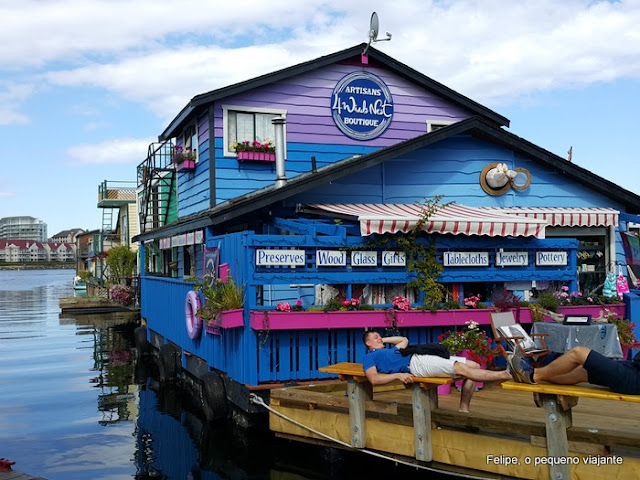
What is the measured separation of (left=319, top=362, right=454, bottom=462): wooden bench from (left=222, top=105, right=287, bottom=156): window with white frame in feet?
32.7

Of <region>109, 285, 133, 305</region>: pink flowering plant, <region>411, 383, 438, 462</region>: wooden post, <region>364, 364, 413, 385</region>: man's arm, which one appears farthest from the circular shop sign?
<region>109, 285, 133, 305</region>: pink flowering plant

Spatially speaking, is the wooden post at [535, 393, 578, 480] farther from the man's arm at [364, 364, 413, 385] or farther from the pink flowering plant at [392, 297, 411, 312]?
the pink flowering plant at [392, 297, 411, 312]

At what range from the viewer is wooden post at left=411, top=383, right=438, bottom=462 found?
7.91 metres

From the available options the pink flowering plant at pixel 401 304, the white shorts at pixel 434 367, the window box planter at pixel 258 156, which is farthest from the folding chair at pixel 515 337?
the window box planter at pixel 258 156

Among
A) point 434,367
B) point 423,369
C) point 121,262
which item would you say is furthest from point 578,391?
point 121,262

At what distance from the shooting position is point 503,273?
41.9 ft

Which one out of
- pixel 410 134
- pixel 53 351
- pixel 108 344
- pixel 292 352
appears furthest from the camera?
pixel 108 344

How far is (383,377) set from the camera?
813 centimetres

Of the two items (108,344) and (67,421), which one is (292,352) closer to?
(67,421)

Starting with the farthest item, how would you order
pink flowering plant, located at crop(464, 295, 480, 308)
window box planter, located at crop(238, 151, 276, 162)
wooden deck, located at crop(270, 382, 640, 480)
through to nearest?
window box planter, located at crop(238, 151, 276, 162)
pink flowering plant, located at crop(464, 295, 480, 308)
wooden deck, located at crop(270, 382, 640, 480)

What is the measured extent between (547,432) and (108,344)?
2261cm

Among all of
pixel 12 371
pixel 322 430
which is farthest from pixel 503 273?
pixel 12 371

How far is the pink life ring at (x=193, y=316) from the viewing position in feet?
Answer: 45.5

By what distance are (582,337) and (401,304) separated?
283 cm
